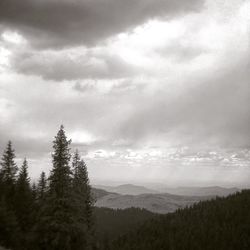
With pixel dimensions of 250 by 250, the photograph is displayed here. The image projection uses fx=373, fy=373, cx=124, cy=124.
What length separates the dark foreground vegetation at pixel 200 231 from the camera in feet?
403

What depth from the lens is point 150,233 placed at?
139 meters

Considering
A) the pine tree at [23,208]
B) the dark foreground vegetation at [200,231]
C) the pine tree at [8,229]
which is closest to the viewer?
the pine tree at [8,229]

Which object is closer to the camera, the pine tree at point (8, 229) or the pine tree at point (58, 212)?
the pine tree at point (58, 212)

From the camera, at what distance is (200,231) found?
13200 cm

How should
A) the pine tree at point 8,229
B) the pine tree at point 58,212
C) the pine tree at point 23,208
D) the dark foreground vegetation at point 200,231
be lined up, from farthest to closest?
the dark foreground vegetation at point 200,231, the pine tree at point 23,208, the pine tree at point 8,229, the pine tree at point 58,212

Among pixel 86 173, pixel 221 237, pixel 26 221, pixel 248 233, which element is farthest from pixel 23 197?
pixel 248 233

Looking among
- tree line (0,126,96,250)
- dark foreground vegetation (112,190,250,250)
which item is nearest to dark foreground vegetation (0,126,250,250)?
tree line (0,126,96,250)

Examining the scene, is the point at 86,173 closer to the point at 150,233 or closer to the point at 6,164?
the point at 6,164

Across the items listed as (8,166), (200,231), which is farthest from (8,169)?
(200,231)

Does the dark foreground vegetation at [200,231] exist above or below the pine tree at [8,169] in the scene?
below

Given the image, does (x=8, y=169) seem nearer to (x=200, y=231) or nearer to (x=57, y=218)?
(x=57, y=218)

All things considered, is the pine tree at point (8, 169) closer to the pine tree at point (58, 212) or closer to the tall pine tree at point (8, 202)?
the tall pine tree at point (8, 202)

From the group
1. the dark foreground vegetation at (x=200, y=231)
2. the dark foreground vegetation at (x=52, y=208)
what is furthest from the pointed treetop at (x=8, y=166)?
the dark foreground vegetation at (x=200, y=231)

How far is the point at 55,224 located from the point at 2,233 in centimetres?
798
